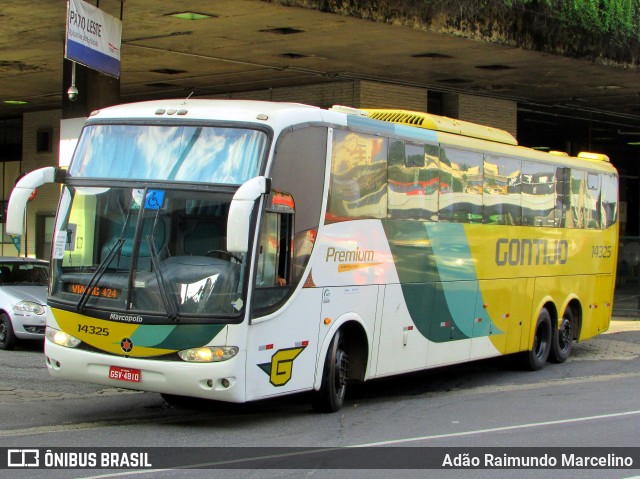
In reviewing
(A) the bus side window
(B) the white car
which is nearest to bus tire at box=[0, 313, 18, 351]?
(B) the white car

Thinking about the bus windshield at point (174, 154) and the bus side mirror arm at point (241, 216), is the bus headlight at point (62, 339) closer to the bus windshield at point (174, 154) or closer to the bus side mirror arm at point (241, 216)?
the bus windshield at point (174, 154)

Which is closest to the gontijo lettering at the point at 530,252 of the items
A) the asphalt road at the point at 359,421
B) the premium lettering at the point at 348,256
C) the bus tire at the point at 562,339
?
the bus tire at the point at 562,339

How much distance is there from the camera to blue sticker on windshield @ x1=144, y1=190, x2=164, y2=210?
31.6ft

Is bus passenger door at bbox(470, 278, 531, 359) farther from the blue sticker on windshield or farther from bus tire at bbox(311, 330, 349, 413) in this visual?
the blue sticker on windshield

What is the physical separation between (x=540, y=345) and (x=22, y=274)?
30.0 ft

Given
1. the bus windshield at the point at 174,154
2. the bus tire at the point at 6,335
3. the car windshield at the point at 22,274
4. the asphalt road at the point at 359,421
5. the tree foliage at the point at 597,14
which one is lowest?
the bus tire at the point at 6,335

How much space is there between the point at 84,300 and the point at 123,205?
101 centimetres

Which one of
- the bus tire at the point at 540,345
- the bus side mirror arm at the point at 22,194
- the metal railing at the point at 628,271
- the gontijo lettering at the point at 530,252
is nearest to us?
the bus side mirror arm at the point at 22,194

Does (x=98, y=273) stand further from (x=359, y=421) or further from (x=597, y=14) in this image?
(x=597, y=14)

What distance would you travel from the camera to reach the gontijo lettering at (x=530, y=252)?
14517mm

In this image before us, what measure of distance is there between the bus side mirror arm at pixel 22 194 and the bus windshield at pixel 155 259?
60 centimetres

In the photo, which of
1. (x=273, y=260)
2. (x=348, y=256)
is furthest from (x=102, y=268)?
(x=348, y=256)

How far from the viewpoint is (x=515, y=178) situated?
48.9ft

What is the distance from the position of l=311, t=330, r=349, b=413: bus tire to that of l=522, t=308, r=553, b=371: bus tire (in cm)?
559
